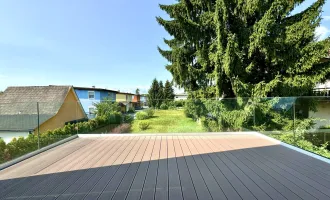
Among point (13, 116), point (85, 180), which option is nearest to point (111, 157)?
point (85, 180)

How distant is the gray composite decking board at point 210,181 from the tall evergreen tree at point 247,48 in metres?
5.45

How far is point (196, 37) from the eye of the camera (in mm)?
8859

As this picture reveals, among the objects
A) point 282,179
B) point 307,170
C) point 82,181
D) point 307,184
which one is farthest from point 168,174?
point 307,170

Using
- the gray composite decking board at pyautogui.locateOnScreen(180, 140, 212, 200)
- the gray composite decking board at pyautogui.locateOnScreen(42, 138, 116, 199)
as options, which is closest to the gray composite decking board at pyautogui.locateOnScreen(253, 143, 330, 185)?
the gray composite decking board at pyautogui.locateOnScreen(180, 140, 212, 200)

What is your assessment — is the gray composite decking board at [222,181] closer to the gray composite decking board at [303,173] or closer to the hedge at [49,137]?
the gray composite decking board at [303,173]

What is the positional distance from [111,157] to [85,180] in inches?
41.9

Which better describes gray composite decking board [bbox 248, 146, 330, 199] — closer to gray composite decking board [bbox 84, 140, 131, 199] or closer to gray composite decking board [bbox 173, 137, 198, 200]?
gray composite decking board [bbox 173, 137, 198, 200]

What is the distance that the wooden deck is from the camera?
2.22 meters

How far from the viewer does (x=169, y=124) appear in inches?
246

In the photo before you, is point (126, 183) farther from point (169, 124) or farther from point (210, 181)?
point (169, 124)

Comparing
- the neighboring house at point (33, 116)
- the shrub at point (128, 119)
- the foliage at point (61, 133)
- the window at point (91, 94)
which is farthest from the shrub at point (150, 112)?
the window at point (91, 94)

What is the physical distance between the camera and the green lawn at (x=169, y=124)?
6129 mm

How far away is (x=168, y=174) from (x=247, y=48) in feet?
24.2

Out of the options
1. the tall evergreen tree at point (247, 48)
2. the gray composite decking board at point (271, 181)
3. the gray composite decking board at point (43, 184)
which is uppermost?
the tall evergreen tree at point (247, 48)
